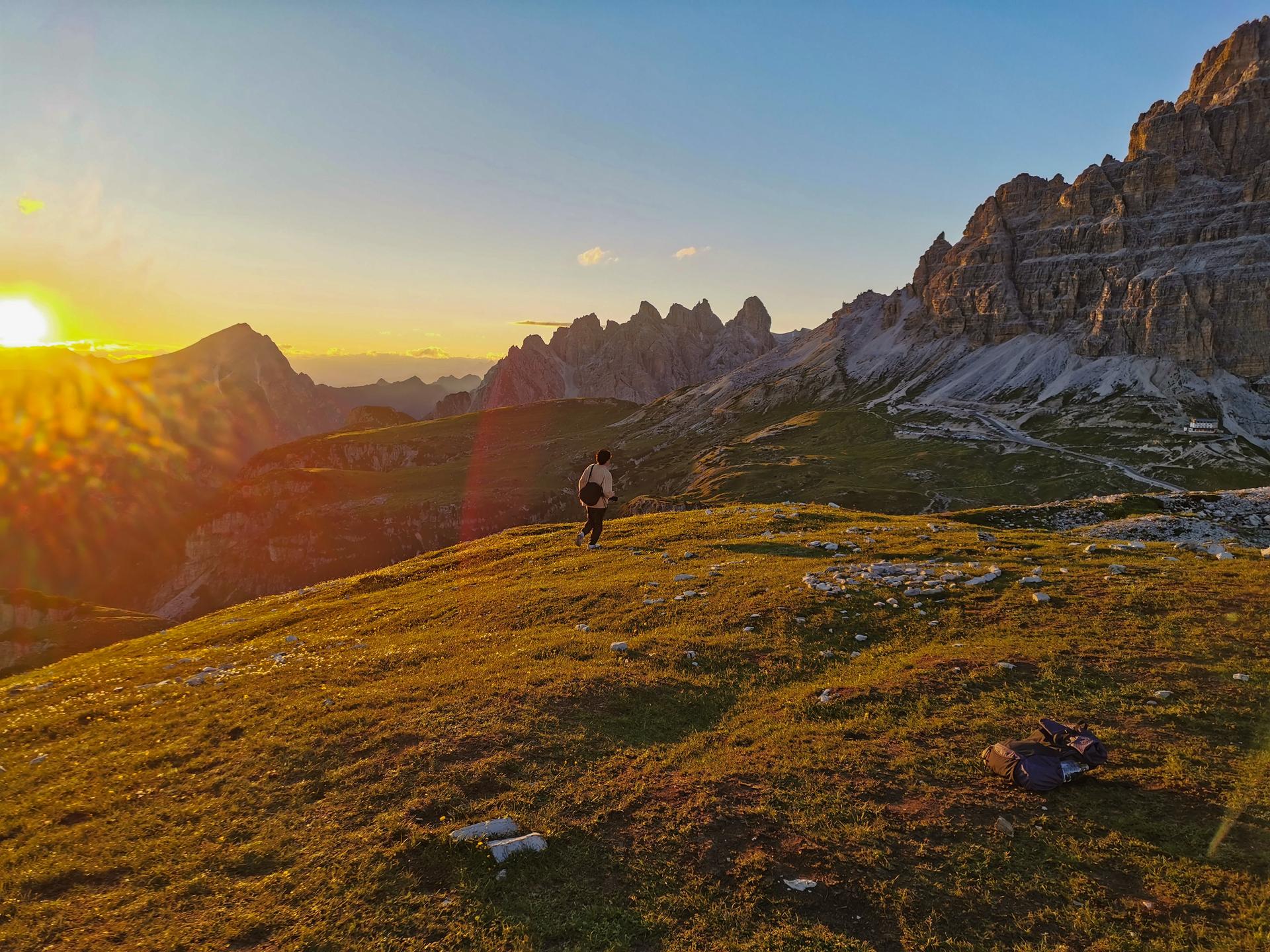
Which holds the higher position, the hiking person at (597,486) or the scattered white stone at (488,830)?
the hiking person at (597,486)

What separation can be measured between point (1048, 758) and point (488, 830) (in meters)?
10.5

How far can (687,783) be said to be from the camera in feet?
39.1

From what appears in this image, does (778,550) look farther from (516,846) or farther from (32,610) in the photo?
(32,610)

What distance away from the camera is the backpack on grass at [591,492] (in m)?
29.8

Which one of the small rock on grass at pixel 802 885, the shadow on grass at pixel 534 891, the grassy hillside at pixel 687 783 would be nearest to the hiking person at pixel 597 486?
the grassy hillside at pixel 687 783

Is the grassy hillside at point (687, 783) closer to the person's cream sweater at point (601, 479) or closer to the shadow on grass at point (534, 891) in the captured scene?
the shadow on grass at point (534, 891)

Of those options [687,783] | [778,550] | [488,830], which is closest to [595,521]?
[778,550]

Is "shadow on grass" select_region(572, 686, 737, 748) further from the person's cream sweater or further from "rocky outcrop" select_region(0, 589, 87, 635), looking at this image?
"rocky outcrop" select_region(0, 589, 87, 635)

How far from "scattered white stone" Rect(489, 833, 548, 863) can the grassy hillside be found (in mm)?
218

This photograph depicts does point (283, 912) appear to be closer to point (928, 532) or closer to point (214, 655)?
point (214, 655)

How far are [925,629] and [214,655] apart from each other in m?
27.6

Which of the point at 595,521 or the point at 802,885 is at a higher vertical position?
the point at 595,521

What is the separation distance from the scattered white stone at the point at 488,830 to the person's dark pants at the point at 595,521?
21269 millimetres

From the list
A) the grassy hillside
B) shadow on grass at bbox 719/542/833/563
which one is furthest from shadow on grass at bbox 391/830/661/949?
shadow on grass at bbox 719/542/833/563
